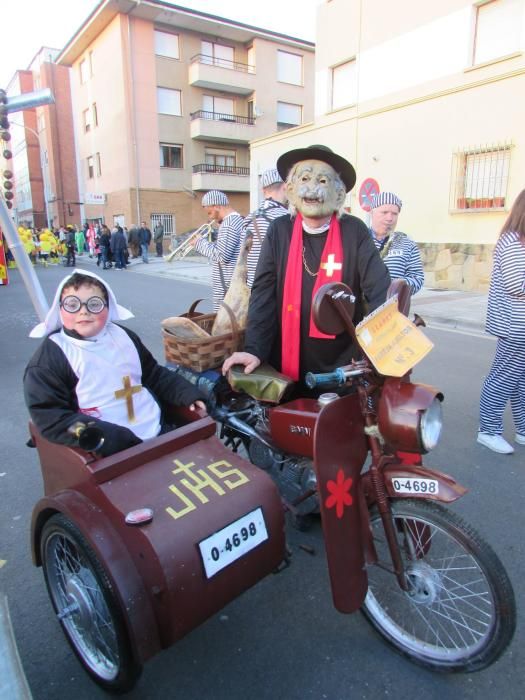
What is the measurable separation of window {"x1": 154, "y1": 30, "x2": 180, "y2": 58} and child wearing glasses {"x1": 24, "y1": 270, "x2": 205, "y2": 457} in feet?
99.6

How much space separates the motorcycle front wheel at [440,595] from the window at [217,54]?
31.6 meters

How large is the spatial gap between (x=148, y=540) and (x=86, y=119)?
35692 millimetres

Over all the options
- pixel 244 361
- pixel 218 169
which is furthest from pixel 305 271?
pixel 218 169

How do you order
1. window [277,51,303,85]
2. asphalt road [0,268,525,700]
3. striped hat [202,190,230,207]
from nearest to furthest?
asphalt road [0,268,525,700] < striped hat [202,190,230,207] < window [277,51,303,85]

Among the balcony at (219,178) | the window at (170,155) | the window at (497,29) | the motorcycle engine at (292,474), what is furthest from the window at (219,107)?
the motorcycle engine at (292,474)

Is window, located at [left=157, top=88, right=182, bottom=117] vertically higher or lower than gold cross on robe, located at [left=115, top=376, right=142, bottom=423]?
higher

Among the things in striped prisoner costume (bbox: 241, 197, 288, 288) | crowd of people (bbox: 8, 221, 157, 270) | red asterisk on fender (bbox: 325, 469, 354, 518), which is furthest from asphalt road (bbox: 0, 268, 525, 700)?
crowd of people (bbox: 8, 221, 157, 270)

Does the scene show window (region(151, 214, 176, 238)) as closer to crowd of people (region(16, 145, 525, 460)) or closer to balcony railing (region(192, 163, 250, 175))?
balcony railing (region(192, 163, 250, 175))

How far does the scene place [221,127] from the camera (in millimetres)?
28922

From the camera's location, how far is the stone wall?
11344mm

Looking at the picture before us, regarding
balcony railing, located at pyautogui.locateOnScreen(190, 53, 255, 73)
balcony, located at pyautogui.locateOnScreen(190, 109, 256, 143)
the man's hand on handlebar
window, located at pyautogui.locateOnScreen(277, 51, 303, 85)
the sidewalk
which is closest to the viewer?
the man's hand on handlebar

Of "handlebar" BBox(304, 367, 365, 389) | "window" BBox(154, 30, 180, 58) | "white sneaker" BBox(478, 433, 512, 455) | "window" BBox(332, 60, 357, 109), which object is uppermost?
"window" BBox(154, 30, 180, 58)

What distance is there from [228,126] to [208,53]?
4.32 metres

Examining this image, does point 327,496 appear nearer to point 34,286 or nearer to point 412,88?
point 34,286
